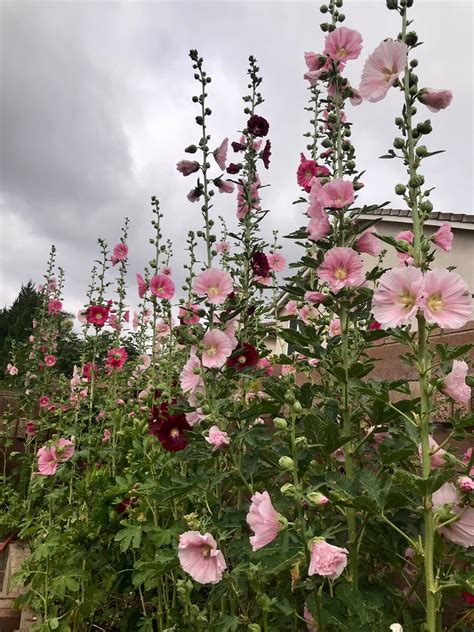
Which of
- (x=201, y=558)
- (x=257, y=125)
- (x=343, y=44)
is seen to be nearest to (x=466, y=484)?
(x=201, y=558)

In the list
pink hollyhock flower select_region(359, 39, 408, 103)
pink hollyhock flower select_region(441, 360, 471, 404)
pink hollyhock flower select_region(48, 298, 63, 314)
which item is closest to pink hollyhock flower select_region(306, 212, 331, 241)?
pink hollyhock flower select_region(359, 39, 408, 103)

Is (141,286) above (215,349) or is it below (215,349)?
above

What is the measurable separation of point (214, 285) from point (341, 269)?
0.48 meters

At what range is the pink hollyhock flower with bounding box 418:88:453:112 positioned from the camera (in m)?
1.33

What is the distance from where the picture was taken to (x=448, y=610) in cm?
174

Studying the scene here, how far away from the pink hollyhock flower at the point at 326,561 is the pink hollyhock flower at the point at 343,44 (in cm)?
138

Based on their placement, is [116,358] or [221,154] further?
[116,358]

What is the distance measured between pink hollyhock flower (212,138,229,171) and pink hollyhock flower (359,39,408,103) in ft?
2.45

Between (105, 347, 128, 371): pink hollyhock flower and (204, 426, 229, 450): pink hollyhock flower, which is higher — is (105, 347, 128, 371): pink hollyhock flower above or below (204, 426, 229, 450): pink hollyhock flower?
above

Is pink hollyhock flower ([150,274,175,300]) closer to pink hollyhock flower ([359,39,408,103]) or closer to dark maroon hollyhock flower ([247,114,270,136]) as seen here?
dark maroon hollyhock flower ([247,114,270,136])

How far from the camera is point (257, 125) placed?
2129 mm

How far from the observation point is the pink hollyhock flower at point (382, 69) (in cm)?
130

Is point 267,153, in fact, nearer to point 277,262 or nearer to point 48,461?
point 277,262

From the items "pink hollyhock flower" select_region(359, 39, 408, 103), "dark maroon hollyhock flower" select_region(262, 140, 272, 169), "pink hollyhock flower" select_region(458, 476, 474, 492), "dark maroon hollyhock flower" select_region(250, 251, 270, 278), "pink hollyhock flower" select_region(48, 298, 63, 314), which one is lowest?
"pink hollyhock flower" select_region(458, 476, 474, 492)
